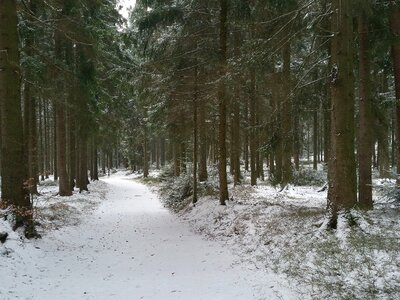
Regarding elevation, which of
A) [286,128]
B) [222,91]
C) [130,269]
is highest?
[222,91]

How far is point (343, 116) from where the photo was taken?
25.1ft

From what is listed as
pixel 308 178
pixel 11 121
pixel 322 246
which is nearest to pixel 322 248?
pixel 322 246

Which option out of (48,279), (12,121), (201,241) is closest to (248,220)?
(201,241)

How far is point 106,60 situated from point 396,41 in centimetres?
1007

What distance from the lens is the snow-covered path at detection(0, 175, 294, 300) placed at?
249 inches

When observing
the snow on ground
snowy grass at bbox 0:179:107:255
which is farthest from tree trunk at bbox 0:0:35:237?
the snow on ground

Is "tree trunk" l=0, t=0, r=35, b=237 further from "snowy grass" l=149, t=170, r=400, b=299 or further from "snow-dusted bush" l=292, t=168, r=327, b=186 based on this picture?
"snow-dusted bush" l=292, t=168, r=327, b=186

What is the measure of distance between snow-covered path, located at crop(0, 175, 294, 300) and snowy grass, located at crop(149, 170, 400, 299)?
1.83 feet

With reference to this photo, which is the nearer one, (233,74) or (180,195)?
(233,74)

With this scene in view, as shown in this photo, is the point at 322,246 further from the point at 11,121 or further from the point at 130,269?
the point at 11,121

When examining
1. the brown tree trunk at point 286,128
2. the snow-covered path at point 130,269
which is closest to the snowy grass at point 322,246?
the snow-covered path at point 130,269

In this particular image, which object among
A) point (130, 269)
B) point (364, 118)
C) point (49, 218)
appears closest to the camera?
point (130, 269)

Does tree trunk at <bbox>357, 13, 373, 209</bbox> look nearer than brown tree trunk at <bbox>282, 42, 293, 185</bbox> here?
Yes

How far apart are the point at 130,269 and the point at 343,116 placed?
547 cm
